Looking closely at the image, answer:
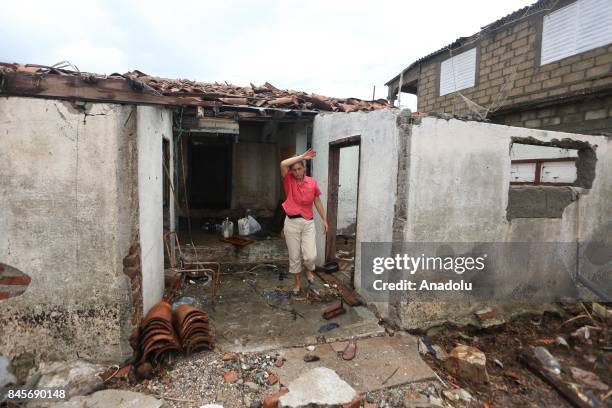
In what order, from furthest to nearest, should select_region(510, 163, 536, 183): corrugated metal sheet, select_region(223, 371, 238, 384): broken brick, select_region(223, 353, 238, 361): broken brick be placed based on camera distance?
select_region(510, 163, 536, 183): corrugated metal sheet
select_region(223, 353, 238, 361): broken brick
select_region(223, 371, 238, 384): broken brick

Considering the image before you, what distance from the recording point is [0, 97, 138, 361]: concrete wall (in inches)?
110

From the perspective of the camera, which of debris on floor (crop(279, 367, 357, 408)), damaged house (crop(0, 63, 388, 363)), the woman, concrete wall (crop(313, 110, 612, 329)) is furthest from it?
the woman

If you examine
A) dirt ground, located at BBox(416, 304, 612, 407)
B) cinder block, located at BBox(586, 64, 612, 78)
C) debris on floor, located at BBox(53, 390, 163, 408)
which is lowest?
dirt ground, located at BBox(416, 304, 612, 407)

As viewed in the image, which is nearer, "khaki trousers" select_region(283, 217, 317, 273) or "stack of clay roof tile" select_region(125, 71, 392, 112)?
"khaki trousers" select_region(283, 217, 317, 273)

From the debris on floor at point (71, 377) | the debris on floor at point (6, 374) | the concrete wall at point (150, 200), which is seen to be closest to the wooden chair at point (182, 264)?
the concrete wall at point (150, 200)

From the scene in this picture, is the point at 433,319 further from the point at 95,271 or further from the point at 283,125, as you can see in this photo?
the point at 283,125

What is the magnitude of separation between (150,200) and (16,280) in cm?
136

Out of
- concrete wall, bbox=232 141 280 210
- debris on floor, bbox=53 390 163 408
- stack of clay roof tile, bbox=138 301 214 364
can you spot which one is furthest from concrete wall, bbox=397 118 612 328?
concrete wall, bbox=232 141 280 210

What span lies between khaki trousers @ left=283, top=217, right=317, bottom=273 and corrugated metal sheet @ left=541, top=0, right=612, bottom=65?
270 inches

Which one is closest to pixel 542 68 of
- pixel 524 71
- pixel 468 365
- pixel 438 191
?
pixel 524 71

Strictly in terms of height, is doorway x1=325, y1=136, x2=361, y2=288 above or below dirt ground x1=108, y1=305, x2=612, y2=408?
above

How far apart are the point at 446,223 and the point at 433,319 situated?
48.8 inches

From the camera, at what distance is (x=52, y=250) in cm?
292

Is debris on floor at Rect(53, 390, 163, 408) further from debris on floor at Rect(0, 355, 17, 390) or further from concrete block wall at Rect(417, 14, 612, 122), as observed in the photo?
concrete block wall at Rect(417, 14, 612, 122)
